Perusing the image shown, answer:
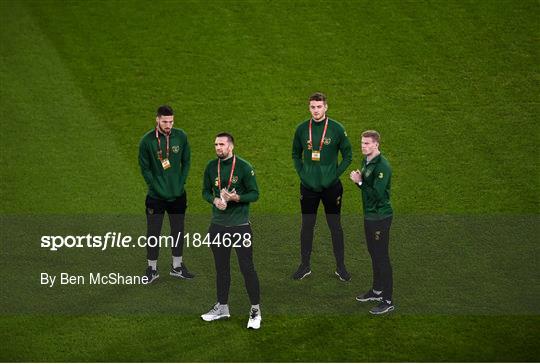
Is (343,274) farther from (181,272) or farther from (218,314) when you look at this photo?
(181,272)

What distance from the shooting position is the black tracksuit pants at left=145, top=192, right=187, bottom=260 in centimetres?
1073

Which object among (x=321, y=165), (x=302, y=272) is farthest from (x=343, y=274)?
(x=321, y=165)

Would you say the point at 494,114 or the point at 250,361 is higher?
the point at 494,114

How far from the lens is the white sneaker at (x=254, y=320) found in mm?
9836

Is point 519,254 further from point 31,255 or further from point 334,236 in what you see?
point 31,255

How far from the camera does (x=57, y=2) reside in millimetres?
17250

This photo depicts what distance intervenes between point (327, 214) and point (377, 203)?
106 cm

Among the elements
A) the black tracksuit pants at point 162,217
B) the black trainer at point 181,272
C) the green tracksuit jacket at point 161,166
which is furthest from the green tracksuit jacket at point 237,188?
the black trainer at point 181,272

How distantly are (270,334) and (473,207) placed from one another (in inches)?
164

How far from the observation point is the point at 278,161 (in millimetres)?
13945

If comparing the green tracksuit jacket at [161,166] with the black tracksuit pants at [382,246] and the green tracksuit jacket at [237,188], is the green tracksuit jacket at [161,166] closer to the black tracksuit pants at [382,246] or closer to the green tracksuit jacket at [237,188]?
the green tracksuit jacket at [237,188]

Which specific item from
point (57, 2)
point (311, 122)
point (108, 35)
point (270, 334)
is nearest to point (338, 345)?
point (270, 334)

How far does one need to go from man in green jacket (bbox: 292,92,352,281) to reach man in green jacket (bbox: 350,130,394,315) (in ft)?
2.45

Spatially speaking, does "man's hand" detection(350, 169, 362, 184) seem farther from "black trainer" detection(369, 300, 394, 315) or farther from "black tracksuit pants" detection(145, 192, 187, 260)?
"black tracksuit pants" detection(145, 192, 187, 260)
